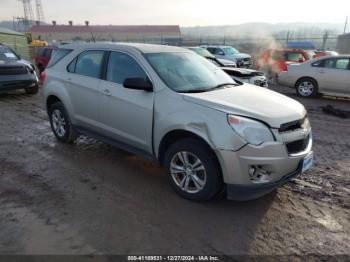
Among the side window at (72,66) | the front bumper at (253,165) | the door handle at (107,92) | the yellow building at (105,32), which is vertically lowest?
the yellow building at (105,32)

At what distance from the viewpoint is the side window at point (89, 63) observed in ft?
15.9

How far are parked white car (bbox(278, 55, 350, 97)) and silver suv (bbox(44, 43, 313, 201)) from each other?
7.10 metres

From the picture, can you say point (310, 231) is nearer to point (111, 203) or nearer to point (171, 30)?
point (111, 203)

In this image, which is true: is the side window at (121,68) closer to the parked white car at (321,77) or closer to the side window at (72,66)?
the side window at (72,66)

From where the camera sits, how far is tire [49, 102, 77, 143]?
5.57 meters

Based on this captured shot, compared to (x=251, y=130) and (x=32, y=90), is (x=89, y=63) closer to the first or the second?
(x=251, y=130)

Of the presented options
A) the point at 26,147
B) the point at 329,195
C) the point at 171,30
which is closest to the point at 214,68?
the point at 329,195

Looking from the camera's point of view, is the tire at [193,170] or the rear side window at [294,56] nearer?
the tire at [193,170]

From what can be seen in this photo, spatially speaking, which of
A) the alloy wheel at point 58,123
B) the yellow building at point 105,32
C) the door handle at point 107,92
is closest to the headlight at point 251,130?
the door handle at point 107,92

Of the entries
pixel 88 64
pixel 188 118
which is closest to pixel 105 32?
pixel 88 64

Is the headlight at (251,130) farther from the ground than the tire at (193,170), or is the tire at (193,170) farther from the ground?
the headlight at (251,130)

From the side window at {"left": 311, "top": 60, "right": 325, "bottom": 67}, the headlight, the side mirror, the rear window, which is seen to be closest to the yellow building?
the side window at {"left": 311, "top": 60, "right": 325, "bottom": 67}

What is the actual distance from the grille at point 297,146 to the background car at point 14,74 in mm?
9322

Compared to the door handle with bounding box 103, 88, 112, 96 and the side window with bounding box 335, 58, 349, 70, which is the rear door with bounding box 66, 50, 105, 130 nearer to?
the door handle with bounding box 103, 88, 112, 96
